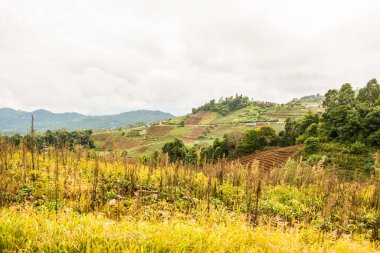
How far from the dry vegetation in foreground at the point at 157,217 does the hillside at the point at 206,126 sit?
63392mm

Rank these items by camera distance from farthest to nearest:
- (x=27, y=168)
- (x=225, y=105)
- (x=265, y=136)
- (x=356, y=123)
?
(x=225, y=105)
(x=265, y=136)
(x=356, y=123)
(x=27, y=168)

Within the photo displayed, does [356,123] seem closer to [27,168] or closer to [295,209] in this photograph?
[295,209]

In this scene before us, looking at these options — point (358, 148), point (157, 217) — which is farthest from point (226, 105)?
point (157, 217)

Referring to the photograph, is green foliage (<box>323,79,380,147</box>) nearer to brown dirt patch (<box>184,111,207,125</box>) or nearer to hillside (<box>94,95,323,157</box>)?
hillside (<box>94,95,323,157</box>)

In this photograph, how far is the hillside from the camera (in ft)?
281

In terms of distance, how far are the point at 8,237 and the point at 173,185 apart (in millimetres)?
5531

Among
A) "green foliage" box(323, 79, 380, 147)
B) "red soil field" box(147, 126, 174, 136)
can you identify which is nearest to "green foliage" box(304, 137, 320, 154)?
"green foliage" box(323, 79, 380, 147)

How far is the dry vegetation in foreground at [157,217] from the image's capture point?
138 inches

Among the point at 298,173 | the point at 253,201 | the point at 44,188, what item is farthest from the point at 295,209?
the point at 44,188

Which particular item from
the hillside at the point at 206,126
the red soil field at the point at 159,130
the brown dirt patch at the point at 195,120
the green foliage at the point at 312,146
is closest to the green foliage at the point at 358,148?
the green foliage at the point at 312,146

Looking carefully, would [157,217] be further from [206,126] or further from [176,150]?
[206,126]

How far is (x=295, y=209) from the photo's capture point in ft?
26.2

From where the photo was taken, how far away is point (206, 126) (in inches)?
4380

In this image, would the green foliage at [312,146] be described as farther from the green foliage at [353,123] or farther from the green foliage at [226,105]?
the green foliage at [226,105]
